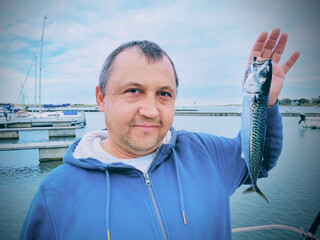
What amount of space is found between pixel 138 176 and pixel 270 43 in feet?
5.04

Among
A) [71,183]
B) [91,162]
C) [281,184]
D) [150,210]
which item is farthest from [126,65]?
[281,184]

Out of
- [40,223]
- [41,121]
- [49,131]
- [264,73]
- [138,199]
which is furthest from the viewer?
[41,121]

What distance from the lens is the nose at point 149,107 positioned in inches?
51.3

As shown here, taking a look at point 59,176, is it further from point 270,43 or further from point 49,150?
point 49,150

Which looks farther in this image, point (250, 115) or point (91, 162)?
point (250, 115)

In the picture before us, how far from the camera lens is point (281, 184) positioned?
8.03 meters

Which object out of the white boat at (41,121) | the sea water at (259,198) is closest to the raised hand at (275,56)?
the sea water at (259,198)

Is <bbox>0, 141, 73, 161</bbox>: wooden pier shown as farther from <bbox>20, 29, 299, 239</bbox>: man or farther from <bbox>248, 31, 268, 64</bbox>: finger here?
<bbox>248, 31, 268, 64</bbox>: finger

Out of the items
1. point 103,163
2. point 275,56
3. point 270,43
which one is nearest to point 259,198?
point 275,56

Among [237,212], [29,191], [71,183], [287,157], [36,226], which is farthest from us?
[287,157]

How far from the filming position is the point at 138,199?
1301 millimetres

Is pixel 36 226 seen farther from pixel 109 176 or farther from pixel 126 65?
pixel 126 65

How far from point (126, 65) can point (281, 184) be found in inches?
369

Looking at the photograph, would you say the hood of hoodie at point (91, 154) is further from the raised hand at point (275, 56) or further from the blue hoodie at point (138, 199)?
the raised hand at point (275, 56)
